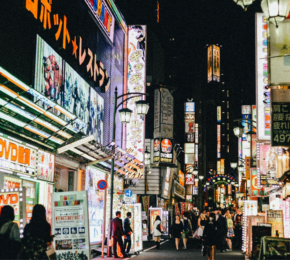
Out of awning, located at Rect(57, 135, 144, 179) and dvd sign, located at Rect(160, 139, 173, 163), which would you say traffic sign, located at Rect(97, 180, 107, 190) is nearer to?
awning, located at Rect(57, 135, 144, 179)

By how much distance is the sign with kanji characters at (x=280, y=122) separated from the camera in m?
12.9

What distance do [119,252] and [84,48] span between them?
10306 millimetres

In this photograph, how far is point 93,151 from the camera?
20.5 m

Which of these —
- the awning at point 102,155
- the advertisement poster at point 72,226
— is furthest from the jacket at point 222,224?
the advertisement poster at point 72,226

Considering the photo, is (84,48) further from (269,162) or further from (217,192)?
(217,192)

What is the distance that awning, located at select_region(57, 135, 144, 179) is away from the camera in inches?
682

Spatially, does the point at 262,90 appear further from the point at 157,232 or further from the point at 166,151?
the point at 166,151

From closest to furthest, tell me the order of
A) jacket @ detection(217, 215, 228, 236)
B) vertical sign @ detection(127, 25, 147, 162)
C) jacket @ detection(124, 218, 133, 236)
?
jacket @ detection(124, 218, 133, 236) → jacket @ detection(217, 215, 228, 236) → vertical sign @ detection(127, 25, 147, 162)

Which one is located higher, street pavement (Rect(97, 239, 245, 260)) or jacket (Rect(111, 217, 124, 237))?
jacket (Rect(111, 217, 124, 237))

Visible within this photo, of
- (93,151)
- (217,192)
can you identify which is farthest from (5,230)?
(217,192)

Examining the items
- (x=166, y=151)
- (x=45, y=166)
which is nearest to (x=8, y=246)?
(x=45, y=166)

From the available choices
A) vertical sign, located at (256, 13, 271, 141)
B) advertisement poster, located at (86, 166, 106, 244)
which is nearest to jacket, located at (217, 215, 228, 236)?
advertisement poster, located at (86, 166, 106, 244)

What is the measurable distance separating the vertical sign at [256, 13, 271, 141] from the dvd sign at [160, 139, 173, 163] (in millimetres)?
21043

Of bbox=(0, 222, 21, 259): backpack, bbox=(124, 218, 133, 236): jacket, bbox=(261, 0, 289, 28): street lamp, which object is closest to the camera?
bbox=(0, 222, 21, 259): backpack
